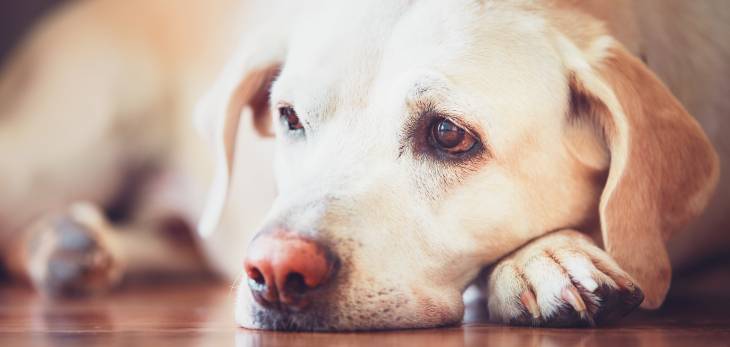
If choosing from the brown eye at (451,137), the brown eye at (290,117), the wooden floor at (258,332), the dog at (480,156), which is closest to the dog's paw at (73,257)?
the wooden floor at (258,332)

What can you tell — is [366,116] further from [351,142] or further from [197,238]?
[197,238]

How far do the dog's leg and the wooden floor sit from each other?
49cm

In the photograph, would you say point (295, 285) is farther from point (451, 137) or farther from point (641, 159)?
point (641, 159)

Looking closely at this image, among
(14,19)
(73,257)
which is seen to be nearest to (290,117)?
(73,257)

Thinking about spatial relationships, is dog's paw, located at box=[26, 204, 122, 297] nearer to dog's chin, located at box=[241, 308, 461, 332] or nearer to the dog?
the dog

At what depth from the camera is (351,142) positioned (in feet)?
6.35

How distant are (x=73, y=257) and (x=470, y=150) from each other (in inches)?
61.1

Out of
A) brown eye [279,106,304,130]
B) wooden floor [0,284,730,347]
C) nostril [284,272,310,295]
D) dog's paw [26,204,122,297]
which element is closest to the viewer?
wooden floor [0,284,730,347]

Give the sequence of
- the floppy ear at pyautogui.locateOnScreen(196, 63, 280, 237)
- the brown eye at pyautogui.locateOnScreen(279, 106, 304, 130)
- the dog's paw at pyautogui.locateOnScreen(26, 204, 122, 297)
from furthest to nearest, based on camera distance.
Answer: the dog's paw at pyautogui.locateOnScreen(26, 204, 122, 297) < the floppy ear at pyautogui.locateOnScreen(196, 63, 280, 237) < the brown eye at pyautogui.locateOnScreen(279, 106, 304, 130)

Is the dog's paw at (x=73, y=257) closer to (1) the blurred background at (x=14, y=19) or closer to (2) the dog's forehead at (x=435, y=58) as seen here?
(2) the dog's forehead at (x=435, y=58)

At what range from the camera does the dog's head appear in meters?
1.83

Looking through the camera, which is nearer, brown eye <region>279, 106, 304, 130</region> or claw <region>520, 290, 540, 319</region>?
claw <region>520, 290, 540, 319</region>

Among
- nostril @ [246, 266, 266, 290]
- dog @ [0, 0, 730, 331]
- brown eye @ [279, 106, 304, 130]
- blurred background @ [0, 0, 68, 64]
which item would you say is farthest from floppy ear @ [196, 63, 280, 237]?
blurred background @ [0, 0, 68, 64]

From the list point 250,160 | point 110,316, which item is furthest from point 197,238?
point 110,316
